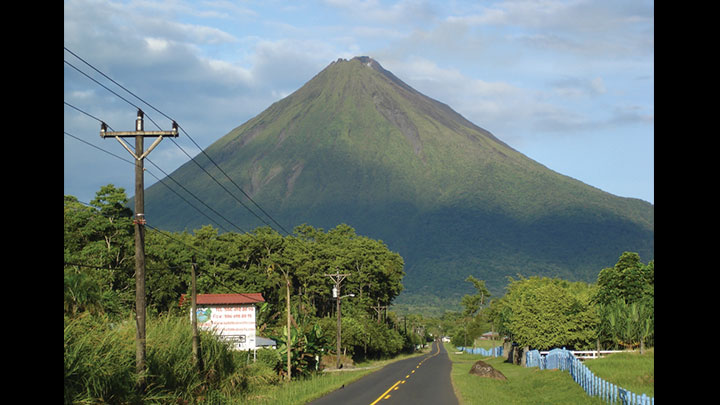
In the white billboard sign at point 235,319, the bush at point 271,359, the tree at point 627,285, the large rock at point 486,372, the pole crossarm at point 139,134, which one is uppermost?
the pole crossarm at point 139,134

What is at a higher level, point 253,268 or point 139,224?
point 139,224

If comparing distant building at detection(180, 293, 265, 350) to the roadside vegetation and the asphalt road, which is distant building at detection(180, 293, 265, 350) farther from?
the asphalt road

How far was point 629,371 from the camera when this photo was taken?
3106cm

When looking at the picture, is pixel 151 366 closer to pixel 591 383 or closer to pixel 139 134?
pixel 139 134

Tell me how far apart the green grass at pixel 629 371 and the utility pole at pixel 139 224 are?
60.8ft

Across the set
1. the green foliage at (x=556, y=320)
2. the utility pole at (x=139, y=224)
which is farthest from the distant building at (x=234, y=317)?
the utility pole at (x=139, y=224)

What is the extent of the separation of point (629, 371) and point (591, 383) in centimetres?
501

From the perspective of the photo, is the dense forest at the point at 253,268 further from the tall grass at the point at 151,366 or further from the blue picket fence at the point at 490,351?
the tall grass at the point at 151,366

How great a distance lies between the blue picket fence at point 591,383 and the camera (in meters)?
20.0

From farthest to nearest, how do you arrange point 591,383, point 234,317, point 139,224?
point 234,317
point 591,383
point 139,224

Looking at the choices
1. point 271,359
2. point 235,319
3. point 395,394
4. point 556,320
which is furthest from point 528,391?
point 235,319

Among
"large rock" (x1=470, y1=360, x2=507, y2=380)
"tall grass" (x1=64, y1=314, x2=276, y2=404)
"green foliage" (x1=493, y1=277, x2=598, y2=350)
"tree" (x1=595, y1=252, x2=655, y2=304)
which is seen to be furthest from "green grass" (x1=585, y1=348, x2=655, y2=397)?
"tree" (x1=595, y1=252, x2=655, y2=304)
